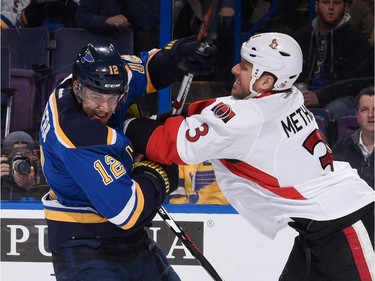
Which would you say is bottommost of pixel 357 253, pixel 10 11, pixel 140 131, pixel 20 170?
pixel 20 170

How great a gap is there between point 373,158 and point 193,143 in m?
1.63

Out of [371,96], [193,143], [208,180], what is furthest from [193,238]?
[193,143]

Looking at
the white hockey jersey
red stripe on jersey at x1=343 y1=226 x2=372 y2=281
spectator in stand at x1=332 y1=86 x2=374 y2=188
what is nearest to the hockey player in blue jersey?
the white hockey jersey

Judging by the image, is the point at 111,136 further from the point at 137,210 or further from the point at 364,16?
the point at 364,16

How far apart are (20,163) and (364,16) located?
1840 mm

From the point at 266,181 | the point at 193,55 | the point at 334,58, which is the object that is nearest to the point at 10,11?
the point at 334,58

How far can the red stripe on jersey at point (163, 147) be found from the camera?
321cm

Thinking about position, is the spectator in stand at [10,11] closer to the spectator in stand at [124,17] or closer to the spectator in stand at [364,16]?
the spectator in stand at [124,17]

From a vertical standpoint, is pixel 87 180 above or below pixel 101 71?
below

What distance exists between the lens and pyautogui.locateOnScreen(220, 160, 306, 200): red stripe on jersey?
329 centimetres

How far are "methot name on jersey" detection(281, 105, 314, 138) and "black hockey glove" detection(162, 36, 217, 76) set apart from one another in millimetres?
353

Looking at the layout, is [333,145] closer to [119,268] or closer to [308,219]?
[308,219]

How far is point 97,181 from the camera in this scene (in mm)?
2988

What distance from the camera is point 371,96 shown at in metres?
4.59
